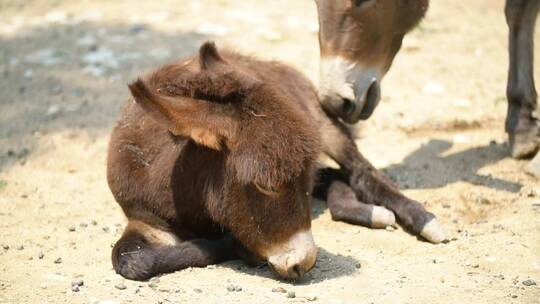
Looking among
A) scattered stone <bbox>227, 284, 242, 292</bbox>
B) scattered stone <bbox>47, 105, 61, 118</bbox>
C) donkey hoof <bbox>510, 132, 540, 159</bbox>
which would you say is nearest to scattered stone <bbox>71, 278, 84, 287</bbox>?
scattered stone <bbox>227, 284, 242, 292</bbox>

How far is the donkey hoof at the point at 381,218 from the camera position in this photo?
4.83 metres

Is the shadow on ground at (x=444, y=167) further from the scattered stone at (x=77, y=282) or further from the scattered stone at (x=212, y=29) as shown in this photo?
the scattered stone at (x=212, y=29)

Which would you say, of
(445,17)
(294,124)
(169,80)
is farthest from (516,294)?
(445,17)

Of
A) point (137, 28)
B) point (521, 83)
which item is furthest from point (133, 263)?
point (137, 28)

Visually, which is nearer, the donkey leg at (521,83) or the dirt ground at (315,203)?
the dirt ground at (315,203)

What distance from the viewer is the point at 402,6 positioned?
17.1 feet

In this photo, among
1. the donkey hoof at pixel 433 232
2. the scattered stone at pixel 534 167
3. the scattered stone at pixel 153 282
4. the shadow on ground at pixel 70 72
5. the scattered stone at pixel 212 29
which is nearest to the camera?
the scattered stone at pixel 153 282

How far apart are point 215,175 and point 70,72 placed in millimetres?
3880

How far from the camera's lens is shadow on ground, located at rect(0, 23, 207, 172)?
6502 millimetres

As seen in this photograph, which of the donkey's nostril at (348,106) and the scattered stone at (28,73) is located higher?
the donkey's nostril at (348,106)

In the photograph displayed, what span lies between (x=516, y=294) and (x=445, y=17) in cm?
612

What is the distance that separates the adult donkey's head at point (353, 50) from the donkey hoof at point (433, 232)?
88 centimetres

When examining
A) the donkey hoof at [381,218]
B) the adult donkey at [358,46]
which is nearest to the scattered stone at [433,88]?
the adult donkey at [358,46]

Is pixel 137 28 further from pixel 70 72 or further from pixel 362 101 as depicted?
pixel 362 101
